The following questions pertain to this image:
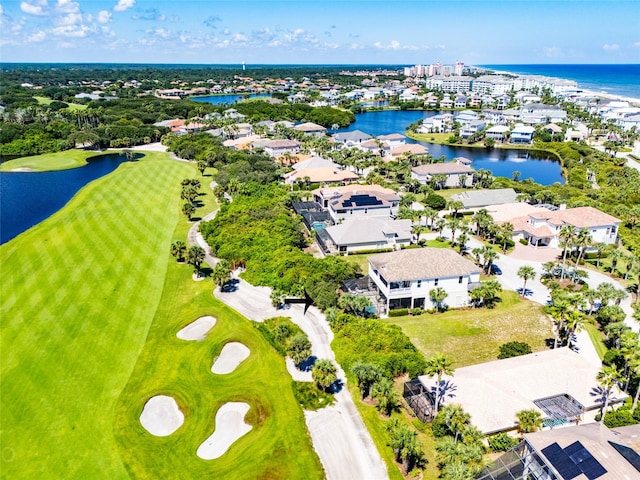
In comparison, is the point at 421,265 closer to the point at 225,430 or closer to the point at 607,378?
the point at 607,378

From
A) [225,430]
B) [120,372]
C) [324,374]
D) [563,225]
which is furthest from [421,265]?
[120,372]

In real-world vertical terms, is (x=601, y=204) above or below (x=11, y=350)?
above

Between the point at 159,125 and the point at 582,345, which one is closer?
the point at 582,345

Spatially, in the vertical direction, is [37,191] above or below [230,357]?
above

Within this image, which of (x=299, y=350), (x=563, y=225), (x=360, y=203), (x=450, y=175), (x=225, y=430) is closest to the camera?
(x=225, y=430)

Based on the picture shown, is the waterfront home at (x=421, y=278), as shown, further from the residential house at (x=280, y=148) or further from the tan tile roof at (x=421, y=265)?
the residential house at (x=280, y=148)

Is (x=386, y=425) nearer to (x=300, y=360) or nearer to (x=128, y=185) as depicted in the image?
(x=300, y=360)

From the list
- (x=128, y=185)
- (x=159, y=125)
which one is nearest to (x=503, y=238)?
(x=128, y=185)

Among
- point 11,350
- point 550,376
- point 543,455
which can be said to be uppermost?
point 543,455
